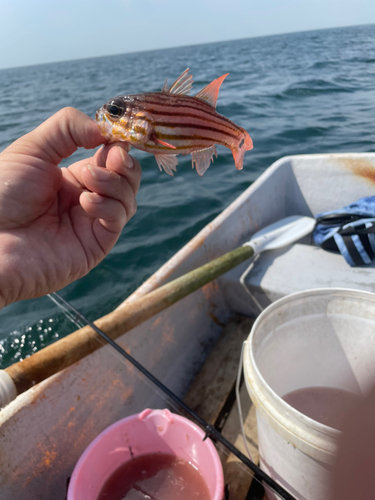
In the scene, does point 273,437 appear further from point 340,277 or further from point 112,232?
point 340,277

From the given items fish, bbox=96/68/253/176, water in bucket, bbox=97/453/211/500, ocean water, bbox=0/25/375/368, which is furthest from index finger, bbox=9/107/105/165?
ocean water, bbox=0/25/375/368

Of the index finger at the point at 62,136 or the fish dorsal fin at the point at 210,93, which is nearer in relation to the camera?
the fish dorsal fin at the point at 210,93

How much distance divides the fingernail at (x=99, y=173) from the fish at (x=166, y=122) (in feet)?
0.60

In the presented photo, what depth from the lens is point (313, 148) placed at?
8.16 metres

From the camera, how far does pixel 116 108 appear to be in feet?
3.11

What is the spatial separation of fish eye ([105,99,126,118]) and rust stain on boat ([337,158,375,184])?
13.1 feet

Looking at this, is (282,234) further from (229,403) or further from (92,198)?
(92,198)

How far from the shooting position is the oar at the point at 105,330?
1.71 m

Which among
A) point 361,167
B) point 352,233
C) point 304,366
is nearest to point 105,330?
point 304,366

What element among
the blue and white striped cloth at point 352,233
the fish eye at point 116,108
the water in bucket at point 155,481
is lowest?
the water in bucket at point 155,481

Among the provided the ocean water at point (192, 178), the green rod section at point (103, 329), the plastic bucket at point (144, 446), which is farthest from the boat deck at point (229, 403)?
the ocean water at point (192, 178)

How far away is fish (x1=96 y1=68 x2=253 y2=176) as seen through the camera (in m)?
0.93

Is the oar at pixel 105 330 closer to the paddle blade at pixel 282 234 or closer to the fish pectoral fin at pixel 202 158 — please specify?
the paddle blade at pixel 282 234

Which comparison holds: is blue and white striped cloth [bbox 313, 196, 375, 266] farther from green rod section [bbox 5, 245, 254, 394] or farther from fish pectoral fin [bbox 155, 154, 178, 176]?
fish pectoral fin [bbox 155, 154, 178, 176]
